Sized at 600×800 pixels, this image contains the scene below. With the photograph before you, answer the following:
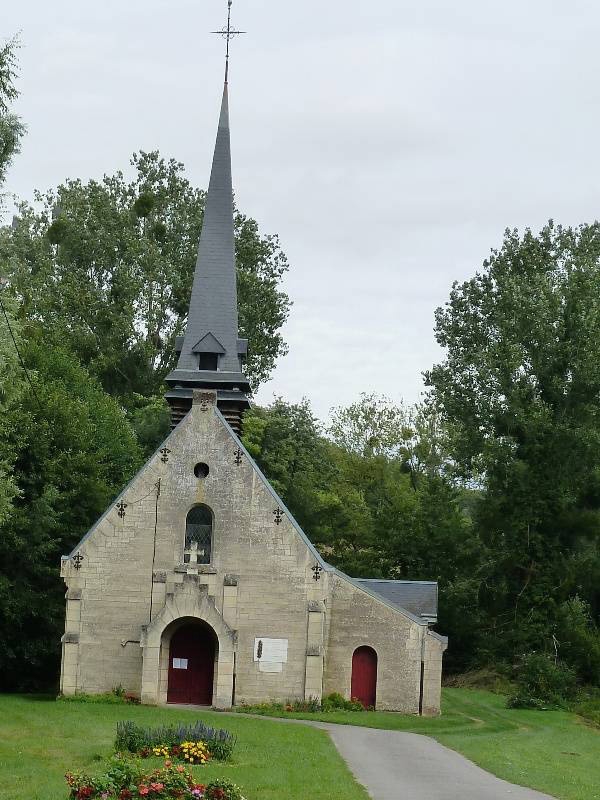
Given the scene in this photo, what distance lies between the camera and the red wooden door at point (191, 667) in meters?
38.8

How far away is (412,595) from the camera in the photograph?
4350 centimetres

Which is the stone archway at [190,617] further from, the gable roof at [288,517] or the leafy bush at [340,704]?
the gable roof at [288,517]

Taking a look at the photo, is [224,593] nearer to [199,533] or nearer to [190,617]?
[190,617]

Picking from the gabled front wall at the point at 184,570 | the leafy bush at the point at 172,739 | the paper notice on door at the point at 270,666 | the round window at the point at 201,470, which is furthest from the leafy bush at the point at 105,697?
the leafy bush at the point at 172,739

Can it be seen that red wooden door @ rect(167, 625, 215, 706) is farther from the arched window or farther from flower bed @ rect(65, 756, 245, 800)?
flower bed @ rect(65, 756, 245, 800)

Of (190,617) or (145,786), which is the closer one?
(145,786)

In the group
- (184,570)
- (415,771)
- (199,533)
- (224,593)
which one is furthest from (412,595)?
(415,771)

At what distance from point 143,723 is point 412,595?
49.2 ft

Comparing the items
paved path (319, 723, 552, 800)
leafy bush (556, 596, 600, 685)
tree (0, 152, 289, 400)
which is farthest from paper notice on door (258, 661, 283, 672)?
tree (0, 152, 289, 400)

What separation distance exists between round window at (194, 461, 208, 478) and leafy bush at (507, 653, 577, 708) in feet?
45.2

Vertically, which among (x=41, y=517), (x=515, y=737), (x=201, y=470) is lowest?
(x=515, y=737)

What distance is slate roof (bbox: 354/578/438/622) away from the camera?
42781mm

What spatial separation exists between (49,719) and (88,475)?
14.4 metres

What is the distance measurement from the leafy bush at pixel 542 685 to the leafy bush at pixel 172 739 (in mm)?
20704
